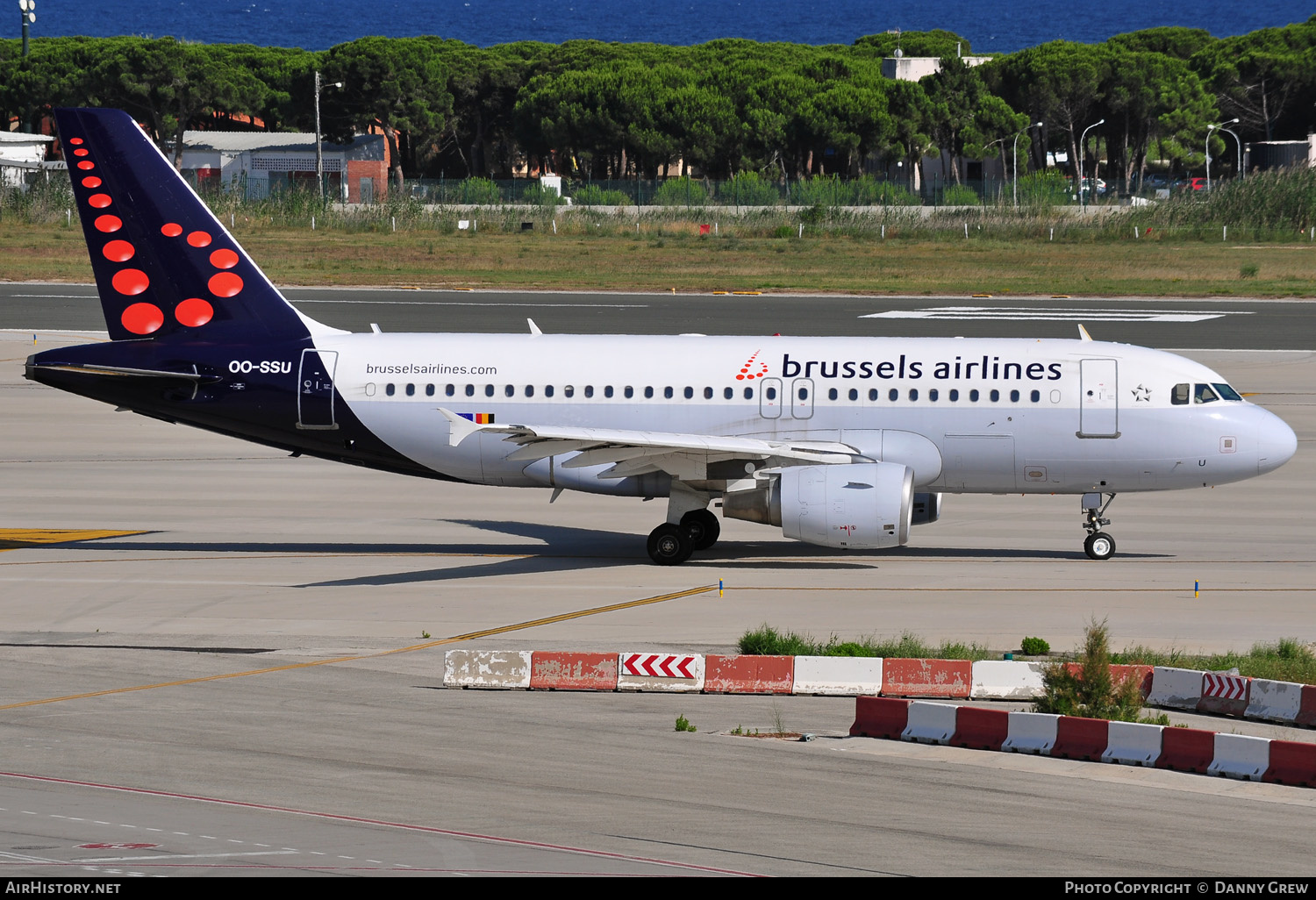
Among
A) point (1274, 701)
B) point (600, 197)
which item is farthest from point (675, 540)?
point (600, 197)

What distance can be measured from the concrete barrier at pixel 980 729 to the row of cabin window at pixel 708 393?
40.1 feet

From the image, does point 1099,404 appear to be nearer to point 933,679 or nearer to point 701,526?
point 701,526

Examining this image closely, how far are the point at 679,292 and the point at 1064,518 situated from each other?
160 ft

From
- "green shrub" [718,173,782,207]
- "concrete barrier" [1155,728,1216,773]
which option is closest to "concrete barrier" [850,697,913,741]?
"concrete barrier" [1155,728,1216,773]

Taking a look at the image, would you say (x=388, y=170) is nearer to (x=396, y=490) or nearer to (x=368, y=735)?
(x=396, y=490)

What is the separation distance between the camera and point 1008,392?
28922 mm

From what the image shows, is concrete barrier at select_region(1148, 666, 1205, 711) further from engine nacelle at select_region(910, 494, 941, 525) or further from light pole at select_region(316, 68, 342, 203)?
light pole at select_region(316, 68, 342, 203)

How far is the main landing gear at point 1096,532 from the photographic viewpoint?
2903cm

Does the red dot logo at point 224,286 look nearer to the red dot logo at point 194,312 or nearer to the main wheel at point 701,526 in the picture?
the red dot logo at point 194,312

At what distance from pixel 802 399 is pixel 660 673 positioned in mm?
10181

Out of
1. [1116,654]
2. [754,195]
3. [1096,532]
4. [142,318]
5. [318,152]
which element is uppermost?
[318,152]

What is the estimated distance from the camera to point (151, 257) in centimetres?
3006

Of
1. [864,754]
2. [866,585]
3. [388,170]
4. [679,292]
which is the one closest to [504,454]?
[866,585]

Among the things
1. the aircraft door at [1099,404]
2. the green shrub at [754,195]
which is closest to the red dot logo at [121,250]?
the aircraft door at [1099,404]
